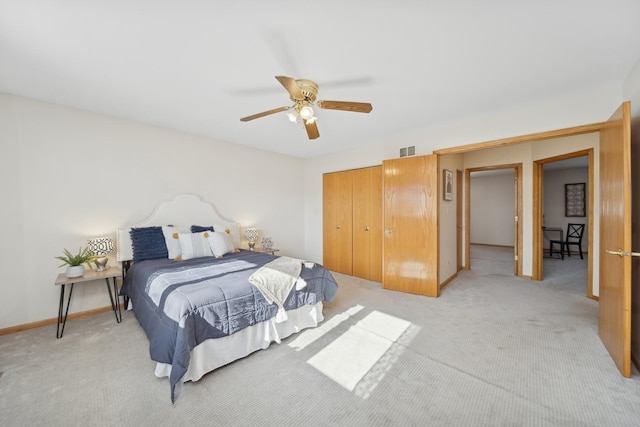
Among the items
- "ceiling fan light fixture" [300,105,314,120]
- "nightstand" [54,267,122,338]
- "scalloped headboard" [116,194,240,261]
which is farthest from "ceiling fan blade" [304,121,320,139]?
"nightstand" [54,267,122,338]

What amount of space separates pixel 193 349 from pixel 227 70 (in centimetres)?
224

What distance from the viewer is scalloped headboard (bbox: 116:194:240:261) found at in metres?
3.12

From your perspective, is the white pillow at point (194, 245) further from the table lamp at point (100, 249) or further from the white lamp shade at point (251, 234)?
the white lamp shade at point (251, 234)

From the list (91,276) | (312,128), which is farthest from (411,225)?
(91,276)

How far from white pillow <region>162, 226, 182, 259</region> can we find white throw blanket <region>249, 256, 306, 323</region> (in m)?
1.41

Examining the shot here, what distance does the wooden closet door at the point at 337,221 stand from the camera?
190 inches

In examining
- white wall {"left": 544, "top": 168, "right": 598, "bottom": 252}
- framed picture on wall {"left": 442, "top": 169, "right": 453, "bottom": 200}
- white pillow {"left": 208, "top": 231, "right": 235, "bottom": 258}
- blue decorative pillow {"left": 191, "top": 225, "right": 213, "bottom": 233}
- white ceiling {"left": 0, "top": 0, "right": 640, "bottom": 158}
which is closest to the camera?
white ceiling {"left": 0, "top": 0, "right": 640, "bottom": 158}

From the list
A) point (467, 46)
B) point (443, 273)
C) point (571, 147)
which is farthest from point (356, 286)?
point (571, 147)

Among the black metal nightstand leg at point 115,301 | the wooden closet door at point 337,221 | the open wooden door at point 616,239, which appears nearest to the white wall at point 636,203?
the open wooden door at point 616,239

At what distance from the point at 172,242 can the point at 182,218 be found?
59 centimetres

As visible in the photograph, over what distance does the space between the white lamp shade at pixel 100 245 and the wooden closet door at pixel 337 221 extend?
347cm

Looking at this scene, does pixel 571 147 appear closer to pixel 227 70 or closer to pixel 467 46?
pixel 467 46

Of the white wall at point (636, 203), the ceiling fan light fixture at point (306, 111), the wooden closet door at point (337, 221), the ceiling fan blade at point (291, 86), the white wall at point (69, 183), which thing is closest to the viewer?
the ceiling fan blade at point (291, 86)

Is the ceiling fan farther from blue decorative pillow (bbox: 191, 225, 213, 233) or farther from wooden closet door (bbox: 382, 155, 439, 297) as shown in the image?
blue decorative pillow (bbox: 191, 225, 213, 233)
